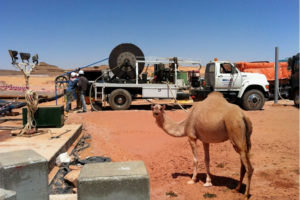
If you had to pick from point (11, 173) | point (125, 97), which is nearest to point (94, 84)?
point (125, 97)

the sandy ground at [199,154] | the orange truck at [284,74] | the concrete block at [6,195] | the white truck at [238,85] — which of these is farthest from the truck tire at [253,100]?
the concrete block at [6,195]

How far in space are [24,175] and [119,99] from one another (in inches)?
452

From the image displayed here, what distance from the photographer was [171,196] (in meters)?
4.98

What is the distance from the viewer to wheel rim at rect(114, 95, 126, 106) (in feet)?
48.3

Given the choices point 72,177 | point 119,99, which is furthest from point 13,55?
point 72,177

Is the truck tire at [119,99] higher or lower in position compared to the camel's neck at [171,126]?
higher

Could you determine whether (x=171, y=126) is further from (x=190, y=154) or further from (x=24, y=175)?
(x=24, y=175)

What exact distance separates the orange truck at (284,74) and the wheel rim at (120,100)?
9672 millimetres

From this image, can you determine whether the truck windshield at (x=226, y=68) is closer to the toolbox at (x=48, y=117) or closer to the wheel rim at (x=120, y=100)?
the wheel rim at (x=120, y=100)

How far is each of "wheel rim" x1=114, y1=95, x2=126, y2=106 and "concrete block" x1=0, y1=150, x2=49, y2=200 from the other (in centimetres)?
1119

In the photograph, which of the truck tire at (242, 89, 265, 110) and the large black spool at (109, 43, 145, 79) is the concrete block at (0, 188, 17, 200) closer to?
the large black spool at (109, 43, 145, 79)

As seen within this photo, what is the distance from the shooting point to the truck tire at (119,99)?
1458 cm

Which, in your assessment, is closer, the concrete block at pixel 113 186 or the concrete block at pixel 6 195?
the concrete block at pixel 6 195

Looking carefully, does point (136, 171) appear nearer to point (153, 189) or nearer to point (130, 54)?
point (153, 189)
